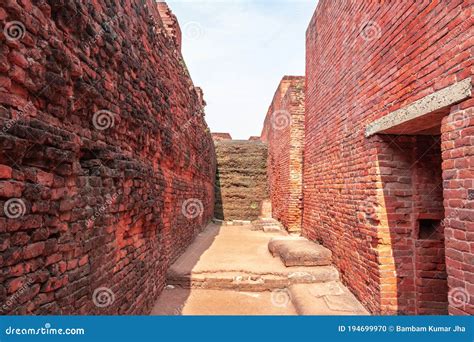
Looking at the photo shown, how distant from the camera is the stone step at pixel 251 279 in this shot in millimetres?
5320

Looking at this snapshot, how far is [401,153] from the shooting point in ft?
13.0

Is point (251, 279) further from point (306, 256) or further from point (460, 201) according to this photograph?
point (460, 201)

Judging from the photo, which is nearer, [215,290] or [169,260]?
[215,290]

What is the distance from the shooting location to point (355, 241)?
4.67m

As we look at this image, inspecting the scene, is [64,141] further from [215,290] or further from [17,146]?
[215,290]

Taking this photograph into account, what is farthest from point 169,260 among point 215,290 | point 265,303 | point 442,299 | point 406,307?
point 442,299

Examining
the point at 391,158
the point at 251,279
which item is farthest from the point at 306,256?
the point at 391,158

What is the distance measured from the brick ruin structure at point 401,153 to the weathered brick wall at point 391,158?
13 millimetres

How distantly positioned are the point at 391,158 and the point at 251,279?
3.14 m

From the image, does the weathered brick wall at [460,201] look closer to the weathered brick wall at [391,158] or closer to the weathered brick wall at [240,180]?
the weathered brick wall at [391,158]

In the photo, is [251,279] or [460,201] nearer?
[460,201]

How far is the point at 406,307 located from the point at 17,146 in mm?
4392

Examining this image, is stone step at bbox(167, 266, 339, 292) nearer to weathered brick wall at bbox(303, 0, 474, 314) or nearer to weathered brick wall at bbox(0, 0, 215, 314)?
weathered brick wall at bbox(303, 0, 474, 314)

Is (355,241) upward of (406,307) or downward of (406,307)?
upward
